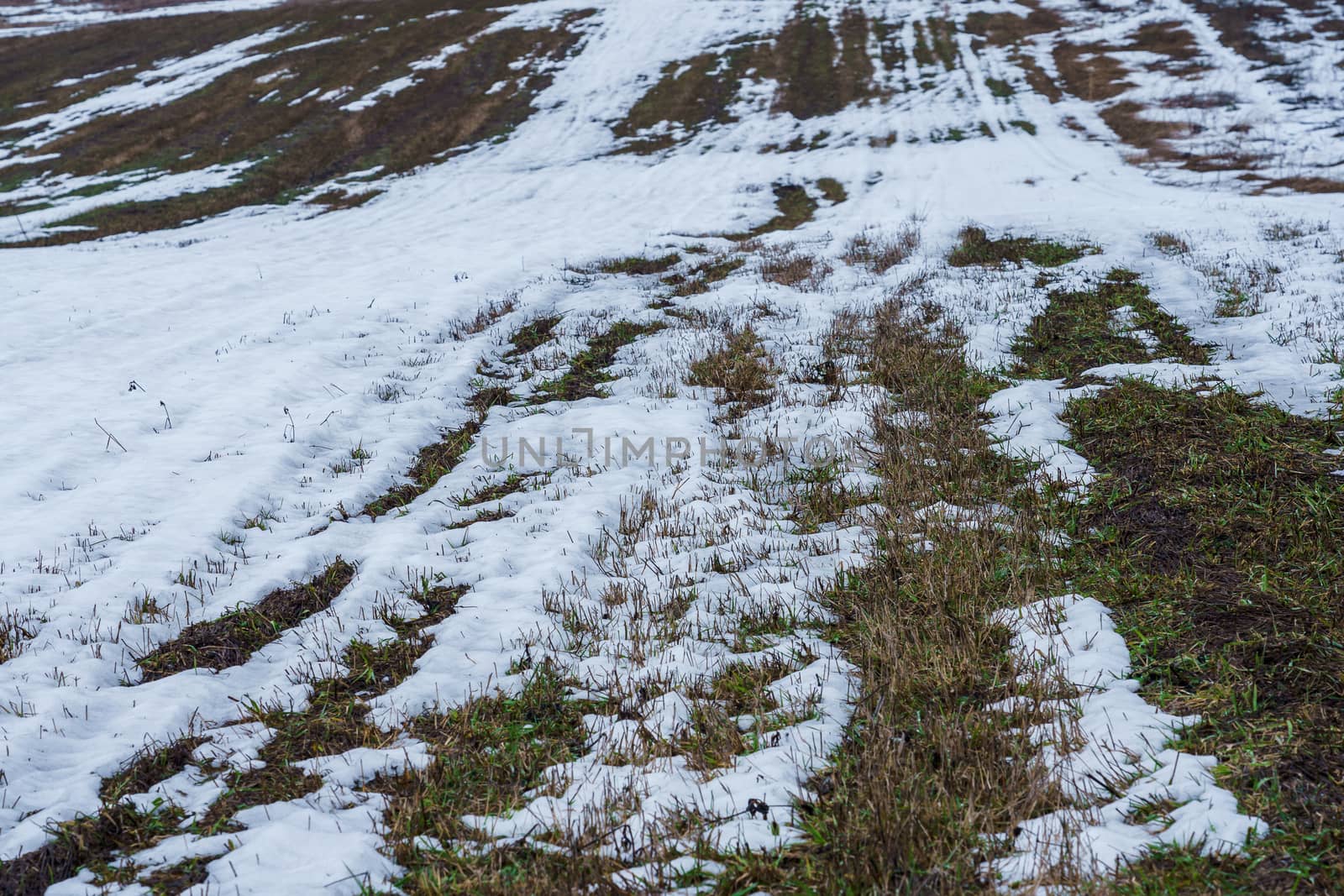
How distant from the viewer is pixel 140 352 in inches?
348

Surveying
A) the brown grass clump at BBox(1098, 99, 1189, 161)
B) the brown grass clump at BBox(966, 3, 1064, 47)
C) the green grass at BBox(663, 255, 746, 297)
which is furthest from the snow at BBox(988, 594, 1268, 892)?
the brown grass clump at BBox(966, 3, 1064, 47)

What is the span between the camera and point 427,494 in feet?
20.5

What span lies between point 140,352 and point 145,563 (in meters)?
5.19

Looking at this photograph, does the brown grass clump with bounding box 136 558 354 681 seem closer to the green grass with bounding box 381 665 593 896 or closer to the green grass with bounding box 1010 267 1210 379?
the green grass with bounding box 381 665 593 896

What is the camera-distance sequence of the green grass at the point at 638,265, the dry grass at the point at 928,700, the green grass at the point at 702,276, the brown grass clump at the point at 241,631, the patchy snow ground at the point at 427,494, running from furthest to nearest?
the green grass at the point at 638,265, the green grass at the point at 702,276, the brown grass clump at the point at 241,631, the patchy snow ground at the point at 427,494, the dry grass at the point at 928,700

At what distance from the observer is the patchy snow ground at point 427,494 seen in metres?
3.15

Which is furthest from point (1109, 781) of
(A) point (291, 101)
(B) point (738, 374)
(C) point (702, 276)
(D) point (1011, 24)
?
(D) point (1011, 24)

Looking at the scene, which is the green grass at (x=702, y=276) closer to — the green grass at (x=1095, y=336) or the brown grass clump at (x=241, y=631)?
the green grass at (x=1095, y=336)

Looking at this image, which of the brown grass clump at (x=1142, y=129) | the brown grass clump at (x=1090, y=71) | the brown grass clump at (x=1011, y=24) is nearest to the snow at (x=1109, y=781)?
the brown grass clump at (x=1142, y=129)

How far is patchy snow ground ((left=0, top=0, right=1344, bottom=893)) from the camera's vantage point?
3.15 meters

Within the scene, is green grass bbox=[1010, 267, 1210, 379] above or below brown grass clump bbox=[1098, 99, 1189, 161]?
below

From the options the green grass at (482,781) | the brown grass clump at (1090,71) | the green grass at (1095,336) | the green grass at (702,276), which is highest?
the brown grass clump at (1090,71)

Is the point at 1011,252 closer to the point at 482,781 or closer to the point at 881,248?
the point at 881,248

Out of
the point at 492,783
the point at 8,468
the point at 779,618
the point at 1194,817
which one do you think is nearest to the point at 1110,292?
the point at 779,618
